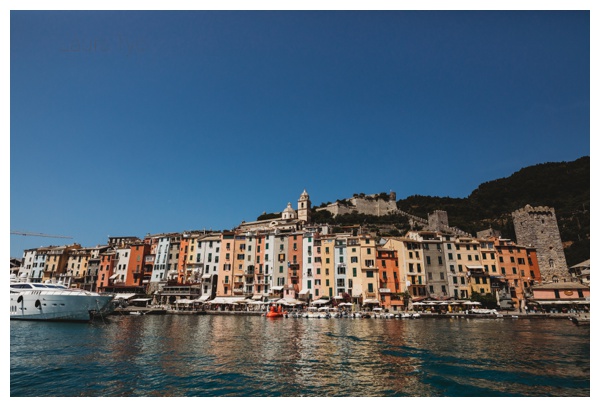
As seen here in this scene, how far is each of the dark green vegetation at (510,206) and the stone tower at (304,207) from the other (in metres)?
2.89

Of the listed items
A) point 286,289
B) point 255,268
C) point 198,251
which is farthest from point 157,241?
point 286,289

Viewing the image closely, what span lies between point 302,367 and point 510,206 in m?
96.5

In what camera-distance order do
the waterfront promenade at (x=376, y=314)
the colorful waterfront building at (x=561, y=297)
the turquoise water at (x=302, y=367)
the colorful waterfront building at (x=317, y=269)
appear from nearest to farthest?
the turquoise water at (x=302, y=367) → the waterfront promenade at (x=376, y=314) → the colorful waterfront building at (x=561, y=297) → the colorful waterfront building at (x=317, y=269)

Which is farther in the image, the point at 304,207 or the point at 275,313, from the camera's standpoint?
the point at 304,207

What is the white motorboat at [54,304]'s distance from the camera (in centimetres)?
3356

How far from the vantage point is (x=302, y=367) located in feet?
44.4

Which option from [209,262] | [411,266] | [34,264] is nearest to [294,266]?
[209,262]

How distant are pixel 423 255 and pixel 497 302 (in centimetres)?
1068

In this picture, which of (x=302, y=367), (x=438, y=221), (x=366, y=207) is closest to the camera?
(x=302, y=367)

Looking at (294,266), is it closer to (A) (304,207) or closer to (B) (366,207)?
(A) (304,207)

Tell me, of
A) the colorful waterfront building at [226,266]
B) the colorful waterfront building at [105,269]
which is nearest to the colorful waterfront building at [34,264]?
the colorful waterfront building at [105,269]

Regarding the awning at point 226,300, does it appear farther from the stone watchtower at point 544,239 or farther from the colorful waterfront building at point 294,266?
Result: the stone watchtower at point 544,239

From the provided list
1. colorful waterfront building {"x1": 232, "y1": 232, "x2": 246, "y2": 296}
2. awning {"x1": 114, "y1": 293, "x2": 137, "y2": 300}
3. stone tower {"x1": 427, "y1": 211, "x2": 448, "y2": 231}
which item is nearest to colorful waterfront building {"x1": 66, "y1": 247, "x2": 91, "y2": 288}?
awning {"x1": 114, "y1": 293, "x2": 137, "y2": 300}

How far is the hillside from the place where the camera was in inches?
2758
